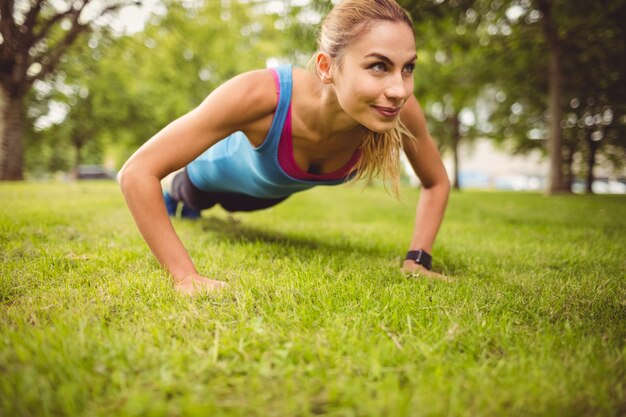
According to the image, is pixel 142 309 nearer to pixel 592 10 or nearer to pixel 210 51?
pixel 592 10

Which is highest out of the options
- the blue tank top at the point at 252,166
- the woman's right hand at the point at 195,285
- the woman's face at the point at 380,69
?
the woman's face at the point at 380,69

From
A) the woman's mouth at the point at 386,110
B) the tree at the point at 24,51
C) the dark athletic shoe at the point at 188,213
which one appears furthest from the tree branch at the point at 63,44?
the woman's mouth at the point at 386,110

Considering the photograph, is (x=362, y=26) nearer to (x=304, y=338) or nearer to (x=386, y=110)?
(x=386, y=110)

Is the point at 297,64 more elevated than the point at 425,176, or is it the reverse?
the point at 297,64

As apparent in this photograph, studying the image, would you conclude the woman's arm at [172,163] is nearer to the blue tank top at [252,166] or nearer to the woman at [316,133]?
the woman at [316,133]

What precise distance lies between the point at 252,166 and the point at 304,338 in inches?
67.1

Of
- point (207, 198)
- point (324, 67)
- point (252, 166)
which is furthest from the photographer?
point (207, 198)

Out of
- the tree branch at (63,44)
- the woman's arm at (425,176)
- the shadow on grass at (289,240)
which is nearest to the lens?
the woman's arm at (425,176)

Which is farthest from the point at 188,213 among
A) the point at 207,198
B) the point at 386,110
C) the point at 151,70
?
the point at 151,70

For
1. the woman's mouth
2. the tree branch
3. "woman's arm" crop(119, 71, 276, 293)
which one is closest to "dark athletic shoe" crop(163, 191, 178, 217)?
"woman's arm" crop(119, 71, 276, 293)

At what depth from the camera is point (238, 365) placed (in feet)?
3.92

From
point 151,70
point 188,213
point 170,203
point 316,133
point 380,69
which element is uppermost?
point 151,70

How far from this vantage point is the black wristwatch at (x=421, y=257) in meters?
2.53

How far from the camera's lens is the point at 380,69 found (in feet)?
6.53
